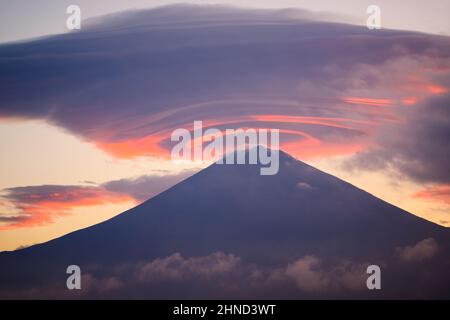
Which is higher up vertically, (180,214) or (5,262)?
(180,214)

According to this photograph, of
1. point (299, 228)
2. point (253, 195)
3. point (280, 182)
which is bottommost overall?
point (299, 228)

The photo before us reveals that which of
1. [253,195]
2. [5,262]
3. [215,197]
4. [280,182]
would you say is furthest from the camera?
[280,182]

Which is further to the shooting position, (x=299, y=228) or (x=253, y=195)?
(x=253, y=195)

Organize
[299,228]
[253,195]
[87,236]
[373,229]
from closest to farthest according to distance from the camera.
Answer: [373,229] < [299,228] < [87,236] < [253,195]

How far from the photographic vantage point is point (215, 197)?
30.2 meters
